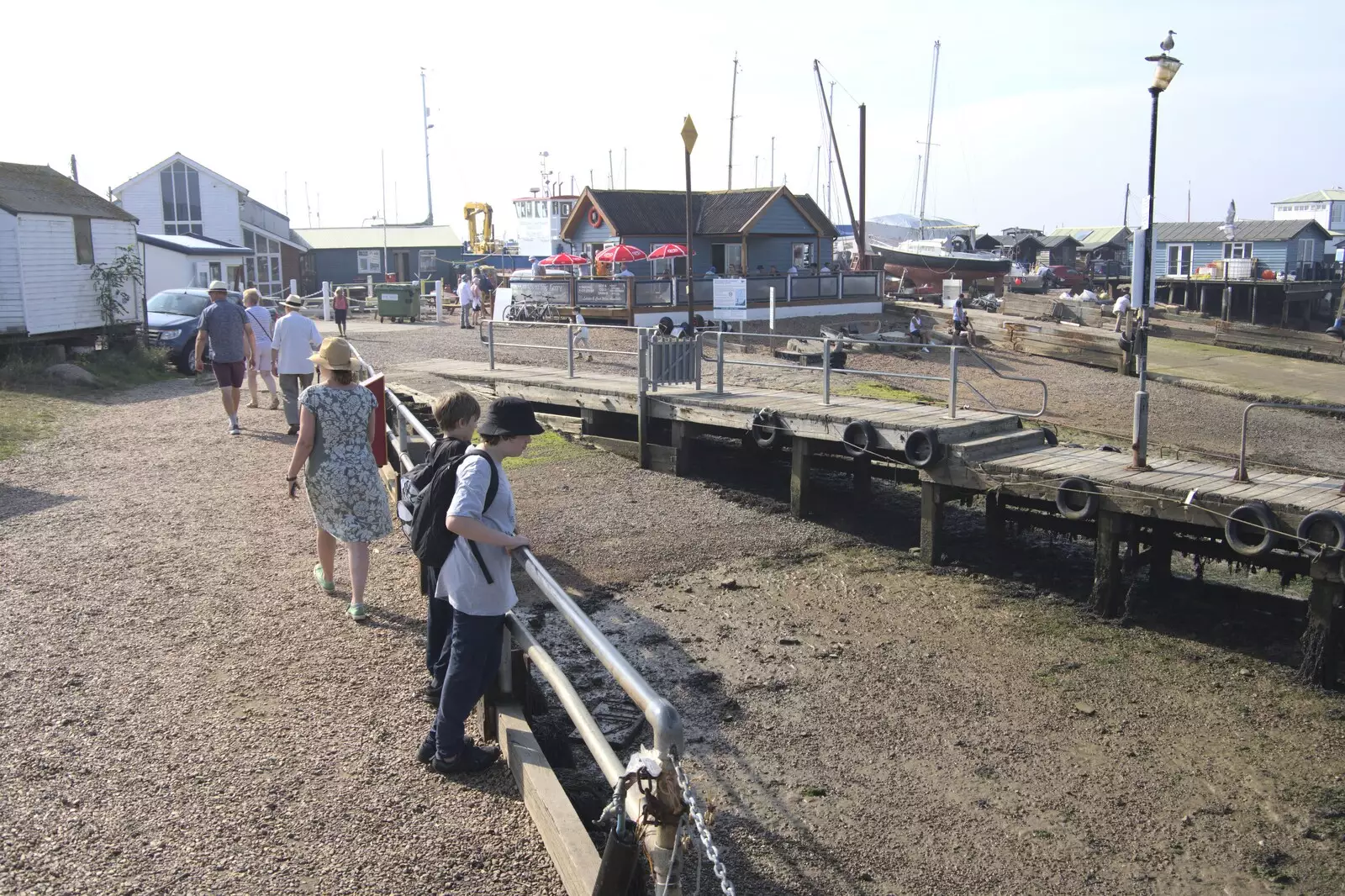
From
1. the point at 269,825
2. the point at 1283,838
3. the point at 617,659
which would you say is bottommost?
the point at 1283,838

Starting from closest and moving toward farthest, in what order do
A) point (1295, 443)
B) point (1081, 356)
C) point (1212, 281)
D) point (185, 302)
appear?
point (1295, 443) < point (185, 302) < point (1081, 356) < point (1212, 281)

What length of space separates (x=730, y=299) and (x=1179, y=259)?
1527 inches

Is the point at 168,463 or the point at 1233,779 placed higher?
the point at 168,463

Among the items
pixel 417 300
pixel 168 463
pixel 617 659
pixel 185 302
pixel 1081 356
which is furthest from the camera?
pixel 417 300

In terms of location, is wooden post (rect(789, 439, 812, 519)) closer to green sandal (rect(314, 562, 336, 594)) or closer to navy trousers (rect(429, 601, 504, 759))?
green sandal (rect(314, 562, 336, 594))

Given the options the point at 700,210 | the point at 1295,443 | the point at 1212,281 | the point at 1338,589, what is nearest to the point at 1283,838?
the point at 1338,589

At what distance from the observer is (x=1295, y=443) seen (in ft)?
63.8

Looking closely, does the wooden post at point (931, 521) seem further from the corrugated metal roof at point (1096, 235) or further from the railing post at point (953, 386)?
the corrugated metal roof at point (1096, 235)

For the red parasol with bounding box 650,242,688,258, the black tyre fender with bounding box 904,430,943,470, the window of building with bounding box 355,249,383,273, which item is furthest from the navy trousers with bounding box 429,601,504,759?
the window of building with bounding box 355,249,383,273

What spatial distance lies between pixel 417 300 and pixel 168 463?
22703 mm

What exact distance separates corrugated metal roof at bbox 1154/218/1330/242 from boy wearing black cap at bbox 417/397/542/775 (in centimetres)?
→ 5429

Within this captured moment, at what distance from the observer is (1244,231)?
5584cm

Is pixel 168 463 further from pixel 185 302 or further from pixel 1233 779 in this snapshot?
pixel 185 302

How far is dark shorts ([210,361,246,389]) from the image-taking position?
1306 centimetres
